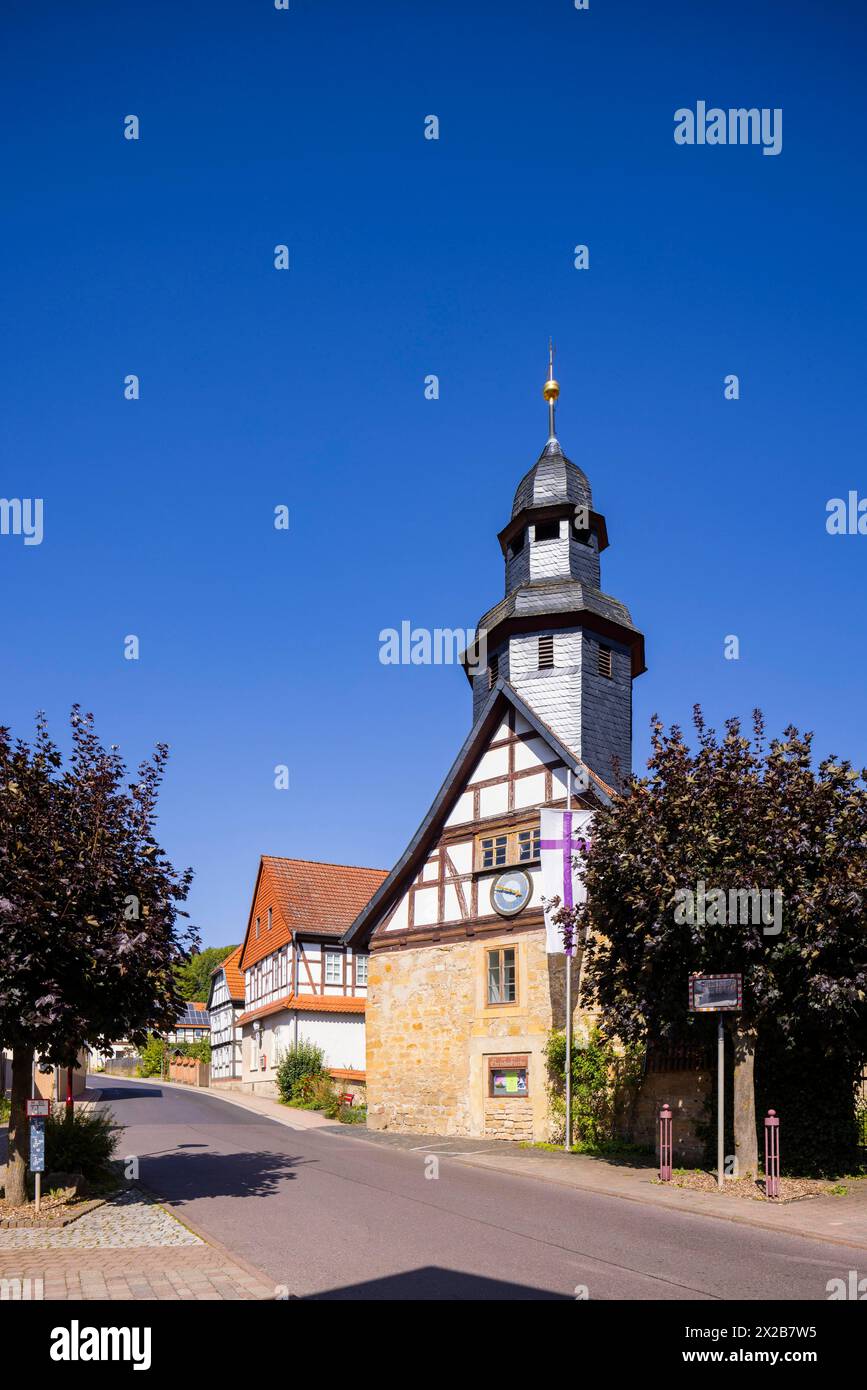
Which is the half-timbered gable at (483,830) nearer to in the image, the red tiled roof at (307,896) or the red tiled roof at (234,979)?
the red tiled roof at (307,896)

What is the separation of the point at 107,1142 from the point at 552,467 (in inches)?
847

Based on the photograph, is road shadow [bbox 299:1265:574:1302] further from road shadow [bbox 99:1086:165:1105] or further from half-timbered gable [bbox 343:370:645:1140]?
road shadow [bbox 99:1086:165:1105]

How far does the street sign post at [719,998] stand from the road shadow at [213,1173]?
6249 mm

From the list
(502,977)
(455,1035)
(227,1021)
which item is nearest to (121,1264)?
(502,977)

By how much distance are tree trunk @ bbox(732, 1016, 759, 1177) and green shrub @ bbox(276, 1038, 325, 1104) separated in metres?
21.0

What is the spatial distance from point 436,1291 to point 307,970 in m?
32.0

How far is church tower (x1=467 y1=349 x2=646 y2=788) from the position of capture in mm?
28234

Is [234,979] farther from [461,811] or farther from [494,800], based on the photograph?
[494,800]

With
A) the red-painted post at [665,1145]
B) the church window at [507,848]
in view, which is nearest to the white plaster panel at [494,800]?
the church window at [507,848]

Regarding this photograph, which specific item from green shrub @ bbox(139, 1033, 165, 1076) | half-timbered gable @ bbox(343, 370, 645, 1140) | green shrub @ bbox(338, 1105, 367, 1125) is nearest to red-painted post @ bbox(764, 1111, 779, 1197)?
half-timbered gable @ bbox(343, 370, 645, 1140)

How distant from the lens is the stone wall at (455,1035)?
23.9 m

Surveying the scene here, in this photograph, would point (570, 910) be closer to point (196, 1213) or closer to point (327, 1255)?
point (196, 1213)
